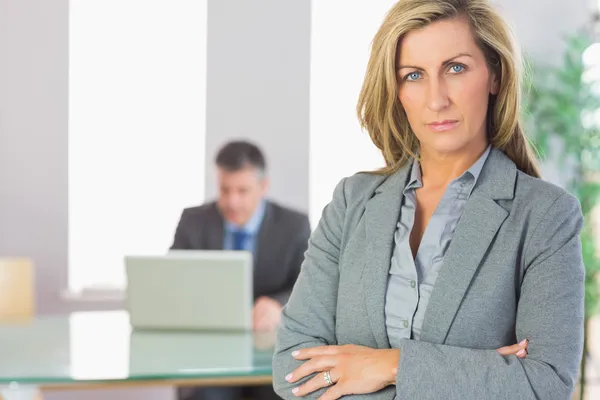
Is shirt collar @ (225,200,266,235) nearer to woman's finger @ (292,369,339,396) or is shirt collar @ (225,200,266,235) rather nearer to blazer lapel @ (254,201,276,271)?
blazer lapel @ (254,201,276,271)

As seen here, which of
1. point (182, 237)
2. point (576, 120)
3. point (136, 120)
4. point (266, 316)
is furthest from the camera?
point (136, 120)

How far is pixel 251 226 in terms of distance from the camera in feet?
15.6

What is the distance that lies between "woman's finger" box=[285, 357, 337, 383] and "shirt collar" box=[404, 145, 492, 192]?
38cm

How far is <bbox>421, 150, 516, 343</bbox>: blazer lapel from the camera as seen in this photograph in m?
1.54

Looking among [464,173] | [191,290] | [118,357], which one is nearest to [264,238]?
[191,290]

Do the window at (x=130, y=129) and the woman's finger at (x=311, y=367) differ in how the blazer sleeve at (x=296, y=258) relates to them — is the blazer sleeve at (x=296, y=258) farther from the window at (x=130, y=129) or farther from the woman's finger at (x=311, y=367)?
the woman's finger at (x=311, y=367)

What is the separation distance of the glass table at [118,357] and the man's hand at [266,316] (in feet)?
0.53

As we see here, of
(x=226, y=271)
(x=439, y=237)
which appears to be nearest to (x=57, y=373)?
(x=226, y=271)

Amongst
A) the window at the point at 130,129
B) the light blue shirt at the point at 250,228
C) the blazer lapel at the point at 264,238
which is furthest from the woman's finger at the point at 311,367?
the window at the point at 130,129

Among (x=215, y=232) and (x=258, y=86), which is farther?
(x=258, y=86)

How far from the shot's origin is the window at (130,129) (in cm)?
591

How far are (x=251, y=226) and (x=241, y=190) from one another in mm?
229

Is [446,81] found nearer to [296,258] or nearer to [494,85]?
[494,85]

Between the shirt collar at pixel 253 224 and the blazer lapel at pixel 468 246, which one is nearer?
the blazer lapel at pixel 468 246
